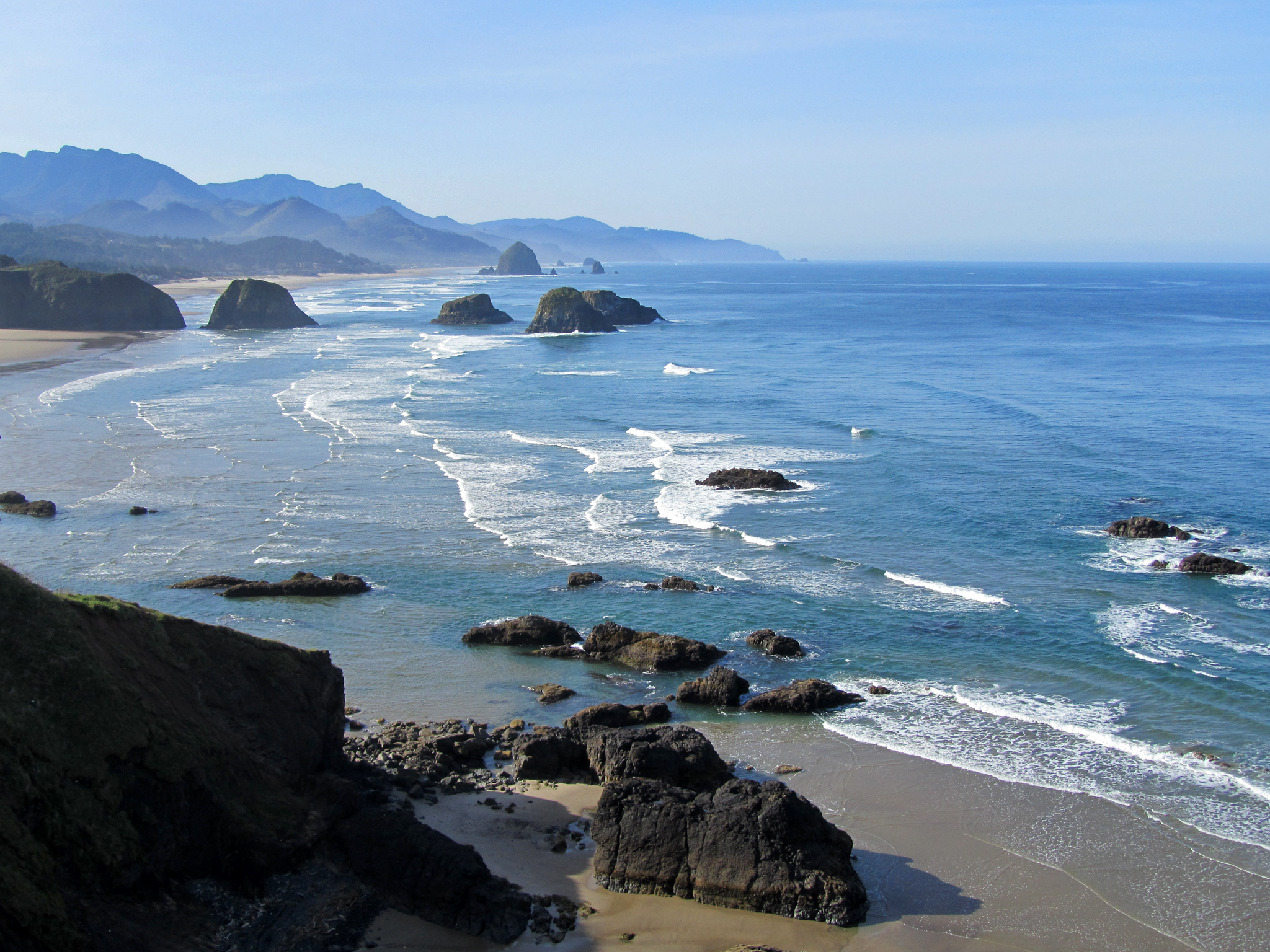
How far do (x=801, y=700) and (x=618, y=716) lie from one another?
3.89m

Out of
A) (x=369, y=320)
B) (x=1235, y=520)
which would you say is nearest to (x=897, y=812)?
(x=1235, y=520)

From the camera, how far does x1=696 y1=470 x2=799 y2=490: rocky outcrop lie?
1540 inches

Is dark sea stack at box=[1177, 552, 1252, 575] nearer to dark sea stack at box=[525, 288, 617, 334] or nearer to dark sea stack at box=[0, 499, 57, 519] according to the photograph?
dark sea stack at box=[0, 499, 57, 519]

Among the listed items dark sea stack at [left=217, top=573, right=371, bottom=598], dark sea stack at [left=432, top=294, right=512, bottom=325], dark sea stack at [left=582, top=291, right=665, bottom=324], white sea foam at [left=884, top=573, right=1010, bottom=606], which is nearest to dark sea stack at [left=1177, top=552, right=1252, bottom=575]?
white sea foam at [left=884, top=573, right=1010, bottom=606]

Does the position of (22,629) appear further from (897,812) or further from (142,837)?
(897,812)

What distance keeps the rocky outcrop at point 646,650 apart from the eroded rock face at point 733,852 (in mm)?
8226

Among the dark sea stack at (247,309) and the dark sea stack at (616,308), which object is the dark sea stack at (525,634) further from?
the dark sea stack at (247,309)

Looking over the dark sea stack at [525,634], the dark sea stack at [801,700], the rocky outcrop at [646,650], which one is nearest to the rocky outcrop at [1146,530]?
the dark sea stack at [801,700]

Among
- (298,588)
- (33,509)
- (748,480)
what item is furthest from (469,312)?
(298,588)

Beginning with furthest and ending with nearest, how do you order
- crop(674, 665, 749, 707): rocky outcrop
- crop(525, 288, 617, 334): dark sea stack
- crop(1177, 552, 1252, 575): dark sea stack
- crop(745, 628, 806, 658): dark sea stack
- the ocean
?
1. crop(525, 288, 617, 334): dark sea stack
2. crop(1177, 552, 1252, 575): dark sea stack
3. crop(745, 628, 806, 658): dark sea stack
4. crop(674, 665, 749, 707): rocky outcrop
5. the ocean

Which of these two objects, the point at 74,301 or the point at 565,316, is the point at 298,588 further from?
the point at 74,301

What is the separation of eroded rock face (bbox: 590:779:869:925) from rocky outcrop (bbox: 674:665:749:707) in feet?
20.8

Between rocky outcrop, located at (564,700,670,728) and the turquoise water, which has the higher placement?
the turquoise water

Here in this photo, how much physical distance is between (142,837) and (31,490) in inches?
1245
